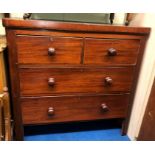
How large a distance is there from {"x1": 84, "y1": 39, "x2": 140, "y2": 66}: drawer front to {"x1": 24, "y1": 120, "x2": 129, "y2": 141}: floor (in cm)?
60

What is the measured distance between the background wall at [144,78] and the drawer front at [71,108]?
0.09 metres

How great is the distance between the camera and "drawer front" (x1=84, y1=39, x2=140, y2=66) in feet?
3.68

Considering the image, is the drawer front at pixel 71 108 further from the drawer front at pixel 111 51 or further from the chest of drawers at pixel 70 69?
the drawer front at pixel 111 51

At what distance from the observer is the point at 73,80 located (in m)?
1.18

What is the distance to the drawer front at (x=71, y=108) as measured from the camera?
1192 millimetres

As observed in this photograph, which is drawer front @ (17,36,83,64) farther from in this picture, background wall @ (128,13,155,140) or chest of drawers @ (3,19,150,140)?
background wall @ (128,13,155,140)

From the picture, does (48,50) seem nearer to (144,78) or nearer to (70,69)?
(70,69)

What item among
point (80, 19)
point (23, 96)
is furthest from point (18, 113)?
point (80, 19)

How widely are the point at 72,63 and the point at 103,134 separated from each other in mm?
672

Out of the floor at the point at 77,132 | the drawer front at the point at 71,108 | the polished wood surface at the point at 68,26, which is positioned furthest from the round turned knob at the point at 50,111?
the polished wood surface at the point at 68,26

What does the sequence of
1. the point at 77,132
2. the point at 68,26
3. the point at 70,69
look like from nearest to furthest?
the point at 68,26 < the point at 70,69 < the point at 77,132

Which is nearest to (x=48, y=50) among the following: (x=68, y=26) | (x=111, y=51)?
(x=68, y=26)

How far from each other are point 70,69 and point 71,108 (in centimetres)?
29

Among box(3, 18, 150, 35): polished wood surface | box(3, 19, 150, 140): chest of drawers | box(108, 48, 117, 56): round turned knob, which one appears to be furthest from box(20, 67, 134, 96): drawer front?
box(3, 18, 150, 35): polished wood surface
